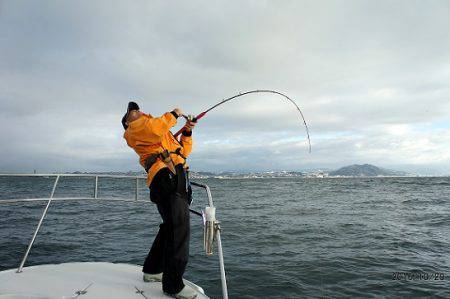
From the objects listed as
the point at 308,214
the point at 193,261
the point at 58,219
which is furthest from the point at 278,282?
the point at 58,219

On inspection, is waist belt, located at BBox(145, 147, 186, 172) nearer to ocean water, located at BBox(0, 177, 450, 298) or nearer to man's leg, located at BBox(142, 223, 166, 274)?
man's leg, located at BBox(142, 223, 166, 274)

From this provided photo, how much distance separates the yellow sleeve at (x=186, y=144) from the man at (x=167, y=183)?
41cm

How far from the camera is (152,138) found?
3654 mm

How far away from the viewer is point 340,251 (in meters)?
9.70

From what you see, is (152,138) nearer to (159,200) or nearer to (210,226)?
(159,200)

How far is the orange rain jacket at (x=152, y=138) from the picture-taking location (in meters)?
3.60

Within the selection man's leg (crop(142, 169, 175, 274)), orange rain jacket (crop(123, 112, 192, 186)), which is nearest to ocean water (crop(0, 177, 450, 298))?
man's leg (crop(142, 169, 175, 274))

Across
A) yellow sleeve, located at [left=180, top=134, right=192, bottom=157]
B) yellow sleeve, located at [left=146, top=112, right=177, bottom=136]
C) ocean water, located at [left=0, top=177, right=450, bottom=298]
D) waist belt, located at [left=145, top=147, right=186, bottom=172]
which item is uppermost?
yellow sleeve, located at [left=146, top=112, right=177, bottom=136]

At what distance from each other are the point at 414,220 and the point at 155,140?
15834 mm

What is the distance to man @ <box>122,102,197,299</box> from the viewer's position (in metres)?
3.66

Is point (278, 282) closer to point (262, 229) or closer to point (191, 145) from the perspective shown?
point (191, 145)

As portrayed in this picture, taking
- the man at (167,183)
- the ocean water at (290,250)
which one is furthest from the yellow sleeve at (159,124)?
the ocean water at (290,250)

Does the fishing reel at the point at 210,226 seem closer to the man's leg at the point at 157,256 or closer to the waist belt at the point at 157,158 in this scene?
the man's leg at the point at 157,256

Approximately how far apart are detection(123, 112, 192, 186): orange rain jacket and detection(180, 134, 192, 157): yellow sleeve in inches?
9.5
